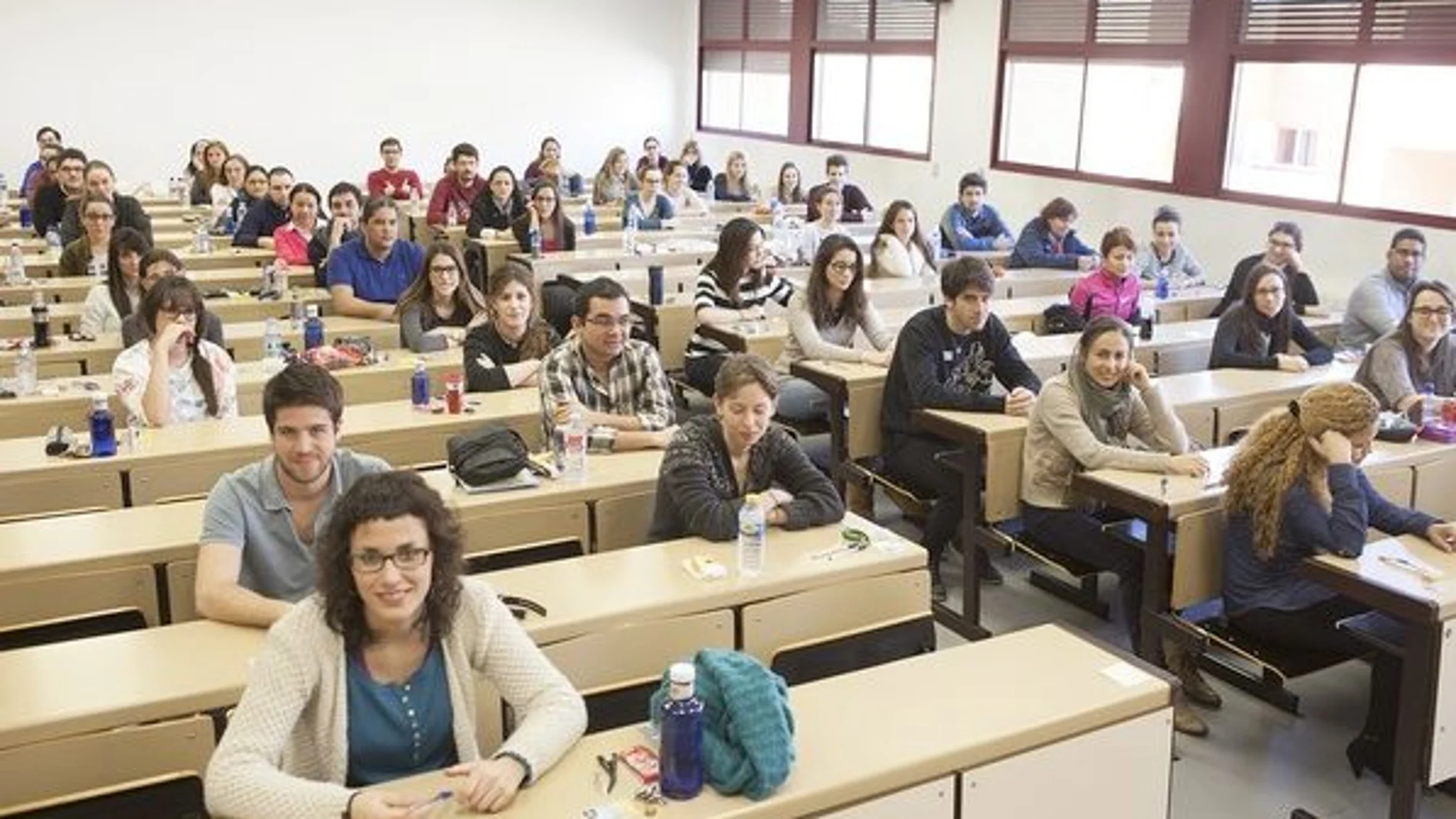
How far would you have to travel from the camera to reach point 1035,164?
439 inches

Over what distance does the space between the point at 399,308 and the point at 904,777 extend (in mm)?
4154

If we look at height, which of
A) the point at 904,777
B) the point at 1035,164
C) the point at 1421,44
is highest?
the point at 1421,44

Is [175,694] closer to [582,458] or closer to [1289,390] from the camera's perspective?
[582,458]

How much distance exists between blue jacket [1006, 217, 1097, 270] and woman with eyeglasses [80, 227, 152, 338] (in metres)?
5.54

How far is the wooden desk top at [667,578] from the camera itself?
295 centimetres

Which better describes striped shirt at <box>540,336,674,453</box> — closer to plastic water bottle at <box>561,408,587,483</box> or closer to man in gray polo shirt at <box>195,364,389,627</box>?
plastic water bottle at <box>561,408,587,483</box>

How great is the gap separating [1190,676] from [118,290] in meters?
4.73

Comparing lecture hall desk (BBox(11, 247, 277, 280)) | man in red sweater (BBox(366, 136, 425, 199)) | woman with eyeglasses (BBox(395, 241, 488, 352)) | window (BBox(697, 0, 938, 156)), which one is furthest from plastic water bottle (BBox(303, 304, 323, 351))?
window (BBox(697, 0, 938, 156))

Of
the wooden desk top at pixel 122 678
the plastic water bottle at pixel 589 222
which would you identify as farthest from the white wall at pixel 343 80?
the wooden desk top at pixel 122 678

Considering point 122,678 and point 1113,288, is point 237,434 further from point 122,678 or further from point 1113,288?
point 1113,288

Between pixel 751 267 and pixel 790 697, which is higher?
pixel 751 267

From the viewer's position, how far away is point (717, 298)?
6523mm

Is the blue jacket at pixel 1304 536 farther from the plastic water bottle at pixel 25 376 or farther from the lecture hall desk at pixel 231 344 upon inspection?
the plastic water bottle at pixel 25 376

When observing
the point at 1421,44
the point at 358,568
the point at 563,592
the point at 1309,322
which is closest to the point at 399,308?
the point at 563,592
